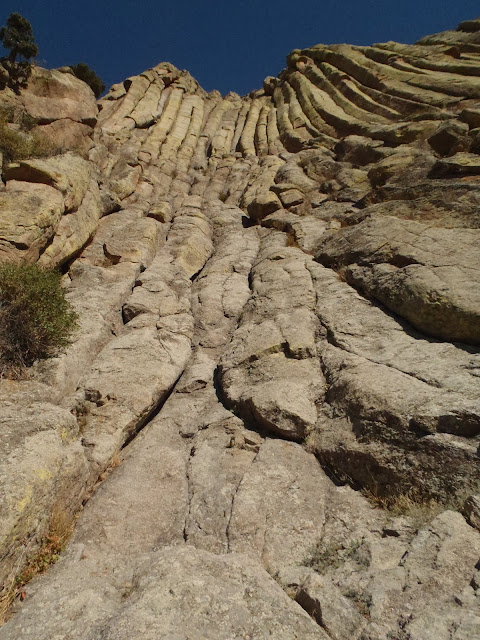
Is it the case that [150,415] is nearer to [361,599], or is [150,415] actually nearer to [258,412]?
[258,412]

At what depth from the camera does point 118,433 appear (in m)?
9.22

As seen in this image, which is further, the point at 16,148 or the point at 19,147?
the point at 19,147

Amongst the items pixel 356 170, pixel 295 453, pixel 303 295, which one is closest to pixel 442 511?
pixel 295 453

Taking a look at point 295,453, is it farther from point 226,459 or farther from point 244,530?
point 244,530

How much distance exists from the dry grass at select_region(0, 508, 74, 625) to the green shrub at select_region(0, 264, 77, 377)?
4255 millimetres

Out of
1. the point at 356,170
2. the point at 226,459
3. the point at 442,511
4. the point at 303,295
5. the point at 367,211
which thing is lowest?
the point at 226,459

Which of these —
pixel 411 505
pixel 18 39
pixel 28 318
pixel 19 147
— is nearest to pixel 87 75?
pixel 18 39

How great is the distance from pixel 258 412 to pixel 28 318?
7085mm

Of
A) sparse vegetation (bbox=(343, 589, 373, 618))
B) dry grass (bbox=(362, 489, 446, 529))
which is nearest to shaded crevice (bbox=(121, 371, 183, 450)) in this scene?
dry grass (bbox=(362, 489, 446, 529))

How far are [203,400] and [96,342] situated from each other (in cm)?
421

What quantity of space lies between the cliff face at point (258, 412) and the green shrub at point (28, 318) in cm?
60

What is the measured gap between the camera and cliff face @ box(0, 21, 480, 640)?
5090 mm

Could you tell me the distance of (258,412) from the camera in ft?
30.6

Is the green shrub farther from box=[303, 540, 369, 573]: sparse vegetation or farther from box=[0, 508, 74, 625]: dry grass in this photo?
box=[303, 540, 369, 573]: sparse vegetation
